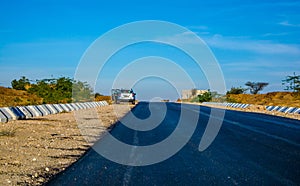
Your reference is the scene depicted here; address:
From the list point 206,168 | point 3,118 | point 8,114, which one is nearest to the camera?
point 206,168

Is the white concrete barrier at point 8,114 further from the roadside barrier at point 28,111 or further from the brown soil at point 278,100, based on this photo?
the brown soil at point 278,100

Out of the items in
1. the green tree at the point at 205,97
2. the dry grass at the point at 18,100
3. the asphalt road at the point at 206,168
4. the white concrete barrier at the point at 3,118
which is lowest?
the asphalt road at the point at 206,168

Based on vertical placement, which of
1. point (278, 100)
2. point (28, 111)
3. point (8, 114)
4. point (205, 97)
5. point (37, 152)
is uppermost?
point (205, 97)

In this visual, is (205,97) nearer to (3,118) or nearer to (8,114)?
(8,114)

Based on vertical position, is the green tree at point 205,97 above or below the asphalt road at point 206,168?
above

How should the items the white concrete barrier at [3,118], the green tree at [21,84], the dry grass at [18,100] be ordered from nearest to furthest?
the white concrete barrier at [3,118] → the dry grass at [18,100] → the green tree at [21,84]

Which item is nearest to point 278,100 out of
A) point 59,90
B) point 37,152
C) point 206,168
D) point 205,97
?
point 205,97

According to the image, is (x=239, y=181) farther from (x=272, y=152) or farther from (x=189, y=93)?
(x=189, y=93)

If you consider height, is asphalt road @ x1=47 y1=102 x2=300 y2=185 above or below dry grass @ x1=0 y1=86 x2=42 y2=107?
below

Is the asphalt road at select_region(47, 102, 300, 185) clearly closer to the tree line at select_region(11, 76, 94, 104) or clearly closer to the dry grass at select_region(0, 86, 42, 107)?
the dry grass at select_region(0, 86, 42, 107)

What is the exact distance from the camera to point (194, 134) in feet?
48.1

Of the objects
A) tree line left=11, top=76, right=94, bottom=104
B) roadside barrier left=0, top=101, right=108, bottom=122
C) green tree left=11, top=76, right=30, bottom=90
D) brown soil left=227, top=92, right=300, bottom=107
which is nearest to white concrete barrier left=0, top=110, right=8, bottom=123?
roadside barrier left=0, top=101, right=108, bottom=122

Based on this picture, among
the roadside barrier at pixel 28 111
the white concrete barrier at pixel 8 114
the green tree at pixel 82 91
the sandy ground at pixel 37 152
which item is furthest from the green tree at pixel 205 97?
the sandy ground at pixel 37 152

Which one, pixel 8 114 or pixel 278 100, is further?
pixel 278 100
